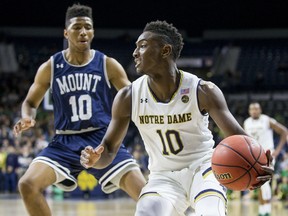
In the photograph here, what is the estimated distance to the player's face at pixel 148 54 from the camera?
4592mm

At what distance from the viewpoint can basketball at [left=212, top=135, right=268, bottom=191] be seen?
4199mm

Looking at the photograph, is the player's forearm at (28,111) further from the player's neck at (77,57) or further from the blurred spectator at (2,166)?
the blurred spectator at (2,166)

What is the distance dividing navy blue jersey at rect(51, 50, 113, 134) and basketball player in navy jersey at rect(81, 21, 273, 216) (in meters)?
1.07

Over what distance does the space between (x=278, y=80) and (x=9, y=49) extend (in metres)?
10.2

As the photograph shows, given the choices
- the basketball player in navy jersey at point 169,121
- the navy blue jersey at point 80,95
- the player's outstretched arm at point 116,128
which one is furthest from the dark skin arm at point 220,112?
the navy blue jersey at point 80,95

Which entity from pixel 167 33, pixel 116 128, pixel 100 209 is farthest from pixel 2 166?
pixel 167 33

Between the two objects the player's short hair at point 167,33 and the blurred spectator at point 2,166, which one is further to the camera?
the blurred spectator at point 2,166

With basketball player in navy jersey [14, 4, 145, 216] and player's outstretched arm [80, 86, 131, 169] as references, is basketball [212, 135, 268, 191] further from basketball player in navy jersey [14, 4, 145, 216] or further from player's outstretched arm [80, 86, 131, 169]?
basketball player in navy jersey [14, 4, 145, 216]

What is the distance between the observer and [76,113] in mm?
5871

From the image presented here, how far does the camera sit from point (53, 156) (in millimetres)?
5719

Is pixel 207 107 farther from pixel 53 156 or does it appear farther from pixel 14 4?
pixel 14 4

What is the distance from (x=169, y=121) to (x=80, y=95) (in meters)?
1.52

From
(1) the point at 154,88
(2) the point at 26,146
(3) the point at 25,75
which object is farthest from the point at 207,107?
(3) the point at 25,75

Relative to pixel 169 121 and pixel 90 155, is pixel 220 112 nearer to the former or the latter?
pixel 169 121
